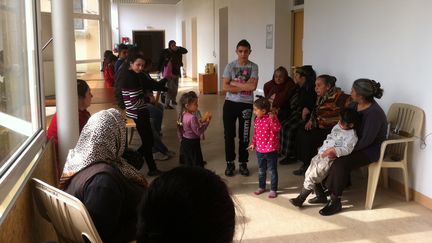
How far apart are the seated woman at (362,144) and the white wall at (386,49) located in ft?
1.07

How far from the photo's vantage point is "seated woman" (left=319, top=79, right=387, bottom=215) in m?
3.56

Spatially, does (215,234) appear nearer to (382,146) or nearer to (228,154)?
(382,146)

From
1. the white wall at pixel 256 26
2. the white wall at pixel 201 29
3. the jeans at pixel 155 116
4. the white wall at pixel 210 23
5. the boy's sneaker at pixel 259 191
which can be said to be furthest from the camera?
the white wall at pixel 201 29

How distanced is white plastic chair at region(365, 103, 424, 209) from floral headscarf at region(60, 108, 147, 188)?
2.35m

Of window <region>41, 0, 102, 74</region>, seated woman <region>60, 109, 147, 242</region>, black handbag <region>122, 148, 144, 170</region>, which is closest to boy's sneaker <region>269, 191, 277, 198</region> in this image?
black handbag <region>122, 148, 144, 170</region>

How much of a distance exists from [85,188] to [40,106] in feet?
2.41

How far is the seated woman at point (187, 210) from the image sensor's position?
996mm

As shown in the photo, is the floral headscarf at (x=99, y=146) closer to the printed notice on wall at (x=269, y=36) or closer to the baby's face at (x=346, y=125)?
the baby's face at (x=346, y=125)

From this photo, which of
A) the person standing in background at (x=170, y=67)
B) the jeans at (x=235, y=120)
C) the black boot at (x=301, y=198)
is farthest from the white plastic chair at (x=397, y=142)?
the person standing in background at (x=170, y=67)

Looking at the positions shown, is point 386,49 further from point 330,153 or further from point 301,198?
point 301,198

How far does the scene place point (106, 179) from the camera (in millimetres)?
1828

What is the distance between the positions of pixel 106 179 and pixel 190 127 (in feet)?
7.63

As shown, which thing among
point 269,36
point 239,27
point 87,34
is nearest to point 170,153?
point 269,36

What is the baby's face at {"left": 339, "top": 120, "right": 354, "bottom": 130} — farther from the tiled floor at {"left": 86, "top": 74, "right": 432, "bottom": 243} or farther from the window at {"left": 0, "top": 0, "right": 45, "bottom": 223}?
the window at {"left": 0, "top": 0, "right": 45, "bottom": 223}
